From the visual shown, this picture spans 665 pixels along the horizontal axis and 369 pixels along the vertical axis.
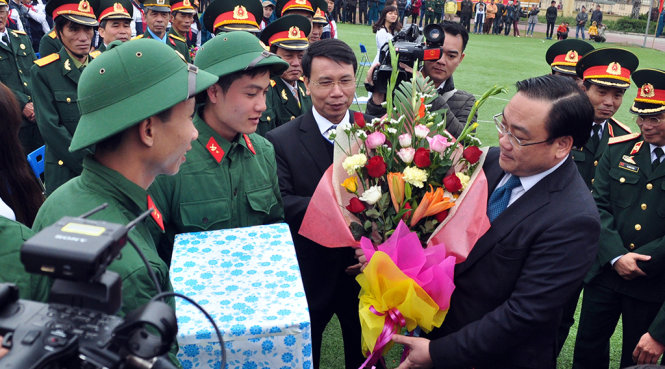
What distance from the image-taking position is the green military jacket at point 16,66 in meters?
6.02

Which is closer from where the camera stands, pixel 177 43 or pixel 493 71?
pixel 177 43

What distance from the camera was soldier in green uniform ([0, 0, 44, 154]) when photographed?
582cm

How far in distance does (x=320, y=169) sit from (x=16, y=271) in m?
1.95

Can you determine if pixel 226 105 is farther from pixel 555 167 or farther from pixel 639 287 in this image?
pixel 639 287

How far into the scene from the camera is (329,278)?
10.4 ft

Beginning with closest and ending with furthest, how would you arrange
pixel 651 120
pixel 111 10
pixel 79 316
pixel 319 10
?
pixel 79 316
pixel 651 120
pixel 111 10
pixel 319 10

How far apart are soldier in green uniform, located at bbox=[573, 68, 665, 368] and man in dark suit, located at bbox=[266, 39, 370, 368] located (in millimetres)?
1592

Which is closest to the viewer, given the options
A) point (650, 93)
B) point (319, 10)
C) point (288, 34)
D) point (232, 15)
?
point (650, 93)

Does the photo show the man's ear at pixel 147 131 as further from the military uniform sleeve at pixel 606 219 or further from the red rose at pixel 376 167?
the military uniform sleeve at pixel 606 219

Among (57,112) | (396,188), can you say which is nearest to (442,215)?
(396,188)

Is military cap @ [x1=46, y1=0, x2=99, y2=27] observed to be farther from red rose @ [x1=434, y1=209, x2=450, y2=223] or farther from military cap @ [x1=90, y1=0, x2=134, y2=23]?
red rose @ [x1=434, y1=209, x2=450, y2=223]

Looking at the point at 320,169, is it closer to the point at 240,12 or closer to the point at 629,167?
the point at 629,167

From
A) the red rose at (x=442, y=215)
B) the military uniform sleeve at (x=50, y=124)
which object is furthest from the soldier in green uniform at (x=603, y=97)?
the military uniform sleeve at (x=50, y=124)

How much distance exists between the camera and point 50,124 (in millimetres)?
4637
